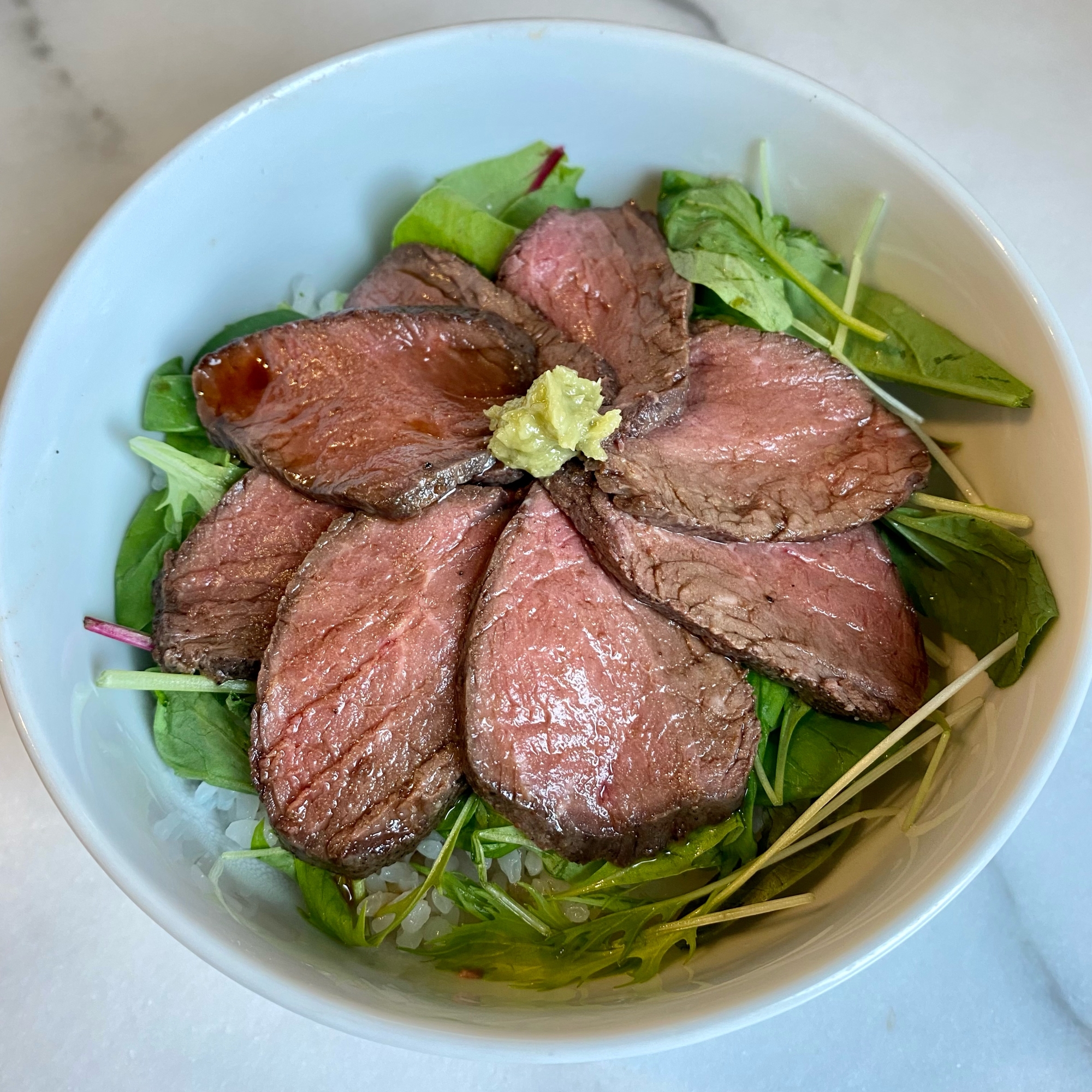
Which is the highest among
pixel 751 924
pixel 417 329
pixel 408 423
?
pixel 417 329

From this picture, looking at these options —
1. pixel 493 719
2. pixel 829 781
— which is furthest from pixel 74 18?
pixel 829 781

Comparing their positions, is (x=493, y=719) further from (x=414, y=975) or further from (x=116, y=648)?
(x=116, y=648)

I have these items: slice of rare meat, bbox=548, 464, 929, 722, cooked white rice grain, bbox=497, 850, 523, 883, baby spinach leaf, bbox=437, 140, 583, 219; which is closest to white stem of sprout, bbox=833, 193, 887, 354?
slice of rare meat, bbox=548, 464, 929, 722

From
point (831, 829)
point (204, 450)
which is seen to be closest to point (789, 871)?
point (831, 829)

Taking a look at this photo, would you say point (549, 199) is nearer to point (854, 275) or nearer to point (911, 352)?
point (854, 275)

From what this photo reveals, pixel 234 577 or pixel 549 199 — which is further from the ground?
pixel 549 199

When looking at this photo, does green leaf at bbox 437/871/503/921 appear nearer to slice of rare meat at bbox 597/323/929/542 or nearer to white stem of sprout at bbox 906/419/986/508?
slice of rare meat at bbox 597/323/929/542
